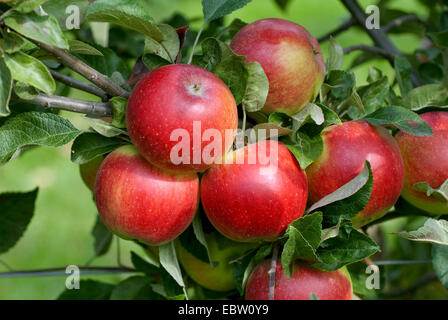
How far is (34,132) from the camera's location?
0.77 metres

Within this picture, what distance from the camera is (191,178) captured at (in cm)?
77

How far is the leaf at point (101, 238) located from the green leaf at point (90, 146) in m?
0.43

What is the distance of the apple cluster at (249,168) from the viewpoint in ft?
2.35

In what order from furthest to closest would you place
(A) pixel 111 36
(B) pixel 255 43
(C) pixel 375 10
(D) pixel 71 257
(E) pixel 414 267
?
(D) pixel 71 257, (E) pixel 414 267, (A) pixel 111 36, (C) pixel 375 10, (B) pixel 255 43

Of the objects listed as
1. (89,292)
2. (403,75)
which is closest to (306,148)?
(403,75)

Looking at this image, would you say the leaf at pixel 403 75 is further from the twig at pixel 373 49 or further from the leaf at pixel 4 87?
the leaf at pixel 4 87

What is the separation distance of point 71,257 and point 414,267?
135 cm

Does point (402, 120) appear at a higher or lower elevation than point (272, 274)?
higher

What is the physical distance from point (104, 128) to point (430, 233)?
0.46 meters

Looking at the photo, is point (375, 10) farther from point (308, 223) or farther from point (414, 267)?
point (414, 267)

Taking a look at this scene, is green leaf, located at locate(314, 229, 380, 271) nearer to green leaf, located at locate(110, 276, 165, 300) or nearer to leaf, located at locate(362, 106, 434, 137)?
leaf, located at locate(362, 106, 434, 137)

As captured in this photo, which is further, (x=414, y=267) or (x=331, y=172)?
(x=414, y=267)

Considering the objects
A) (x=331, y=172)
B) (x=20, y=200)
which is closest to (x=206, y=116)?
(x=331, y=172)

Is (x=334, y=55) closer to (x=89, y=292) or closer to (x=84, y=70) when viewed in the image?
(x=84, y=70)
